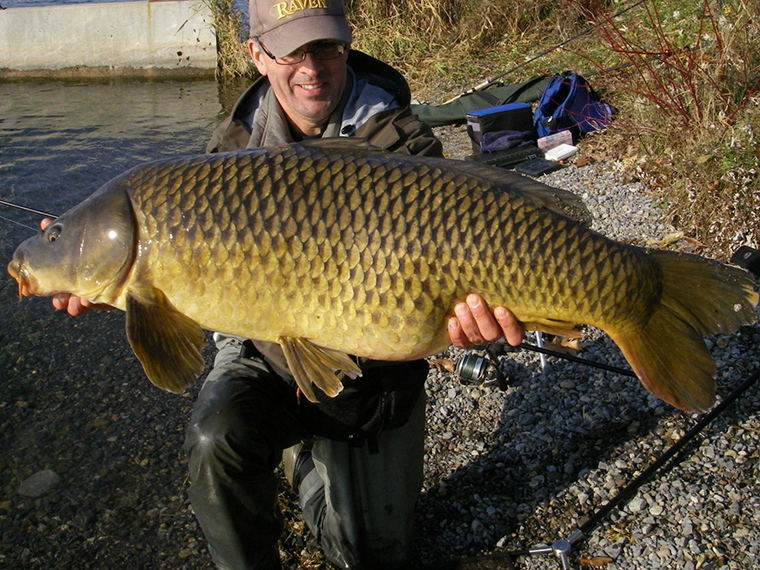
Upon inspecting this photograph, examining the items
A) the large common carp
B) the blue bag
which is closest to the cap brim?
the large common carp

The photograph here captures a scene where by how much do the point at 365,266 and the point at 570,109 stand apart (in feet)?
14.7

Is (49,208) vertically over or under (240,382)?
under

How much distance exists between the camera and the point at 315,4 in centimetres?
226

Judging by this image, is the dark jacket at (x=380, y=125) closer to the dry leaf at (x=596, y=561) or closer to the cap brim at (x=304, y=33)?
the cap brim at (x=304, y=33)

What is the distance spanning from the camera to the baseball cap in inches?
88.2

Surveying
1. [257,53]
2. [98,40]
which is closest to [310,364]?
[257,53]

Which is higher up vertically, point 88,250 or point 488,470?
point 88,250

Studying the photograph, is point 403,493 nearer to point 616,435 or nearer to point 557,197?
point 616,435

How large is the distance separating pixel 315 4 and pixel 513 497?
1724 mm

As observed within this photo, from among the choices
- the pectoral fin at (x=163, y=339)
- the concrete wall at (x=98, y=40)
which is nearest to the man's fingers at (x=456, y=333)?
the pectoral fin at (x=163, y=339)

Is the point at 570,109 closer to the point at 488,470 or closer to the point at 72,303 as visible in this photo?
the point at 488,470

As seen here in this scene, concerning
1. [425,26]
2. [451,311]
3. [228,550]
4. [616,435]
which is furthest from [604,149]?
[425,26]

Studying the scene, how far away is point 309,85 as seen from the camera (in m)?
2.29

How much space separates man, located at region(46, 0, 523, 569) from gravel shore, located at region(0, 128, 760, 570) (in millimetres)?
208
